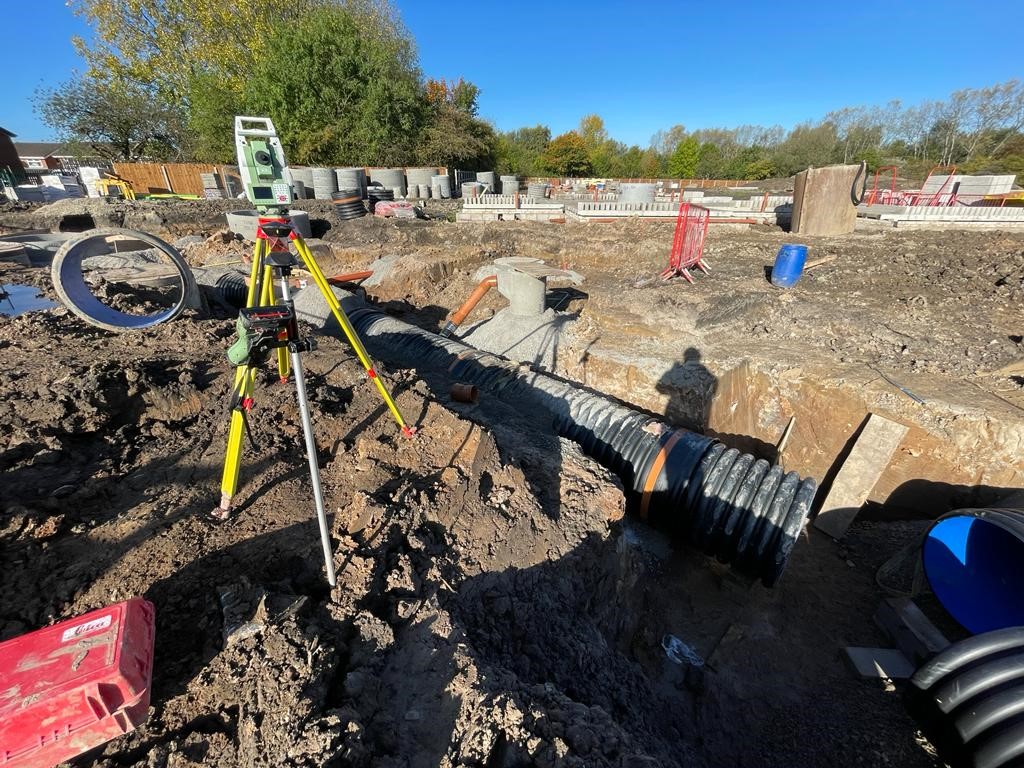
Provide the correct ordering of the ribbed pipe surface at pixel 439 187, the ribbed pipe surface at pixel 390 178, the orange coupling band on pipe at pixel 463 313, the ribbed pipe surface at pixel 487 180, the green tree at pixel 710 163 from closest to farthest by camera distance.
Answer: the orange coupling band on pipe at pixel 463 313 < the ribbed pipe surface at pixel 390 178 < the ribbed pipe surface at pixel 439 187 < the ribbed pipe surface at pixel 487 180 < the green tree at pixel 710 163

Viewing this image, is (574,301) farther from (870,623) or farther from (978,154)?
(978,154)

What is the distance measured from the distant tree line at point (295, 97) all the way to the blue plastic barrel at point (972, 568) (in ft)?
112

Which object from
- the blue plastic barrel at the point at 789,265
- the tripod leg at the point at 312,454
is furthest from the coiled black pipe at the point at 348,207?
the tripod leg at the point at 312,454

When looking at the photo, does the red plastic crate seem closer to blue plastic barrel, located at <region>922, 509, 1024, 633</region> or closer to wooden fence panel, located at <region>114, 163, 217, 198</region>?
blue plastic barrel, located at <region>922, 509, 1024, 633</region>

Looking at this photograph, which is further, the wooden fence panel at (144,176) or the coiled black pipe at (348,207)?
the wooden fence panel at (144,176)

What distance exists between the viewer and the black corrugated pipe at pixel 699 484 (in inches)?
182

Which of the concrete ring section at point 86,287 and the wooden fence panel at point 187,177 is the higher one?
the wooden fence panel at point 187,177

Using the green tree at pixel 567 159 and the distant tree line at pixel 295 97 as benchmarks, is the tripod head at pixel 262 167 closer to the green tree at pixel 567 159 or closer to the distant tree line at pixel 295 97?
the distant tree line at pixel 295 97

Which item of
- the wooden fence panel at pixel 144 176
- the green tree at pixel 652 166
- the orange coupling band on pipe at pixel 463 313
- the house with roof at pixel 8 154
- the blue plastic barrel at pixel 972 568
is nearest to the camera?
the blue plastic barrel at pixel 972 568

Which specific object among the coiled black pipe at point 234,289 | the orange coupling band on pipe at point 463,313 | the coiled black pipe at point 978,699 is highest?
the coiled black pipe at point 234,289

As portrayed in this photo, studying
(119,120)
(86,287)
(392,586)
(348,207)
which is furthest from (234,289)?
(119,120)

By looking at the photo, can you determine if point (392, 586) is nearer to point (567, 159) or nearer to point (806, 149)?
point (567, 159)

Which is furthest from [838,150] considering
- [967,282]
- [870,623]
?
[870,623]

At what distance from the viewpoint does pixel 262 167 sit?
2398 mm
